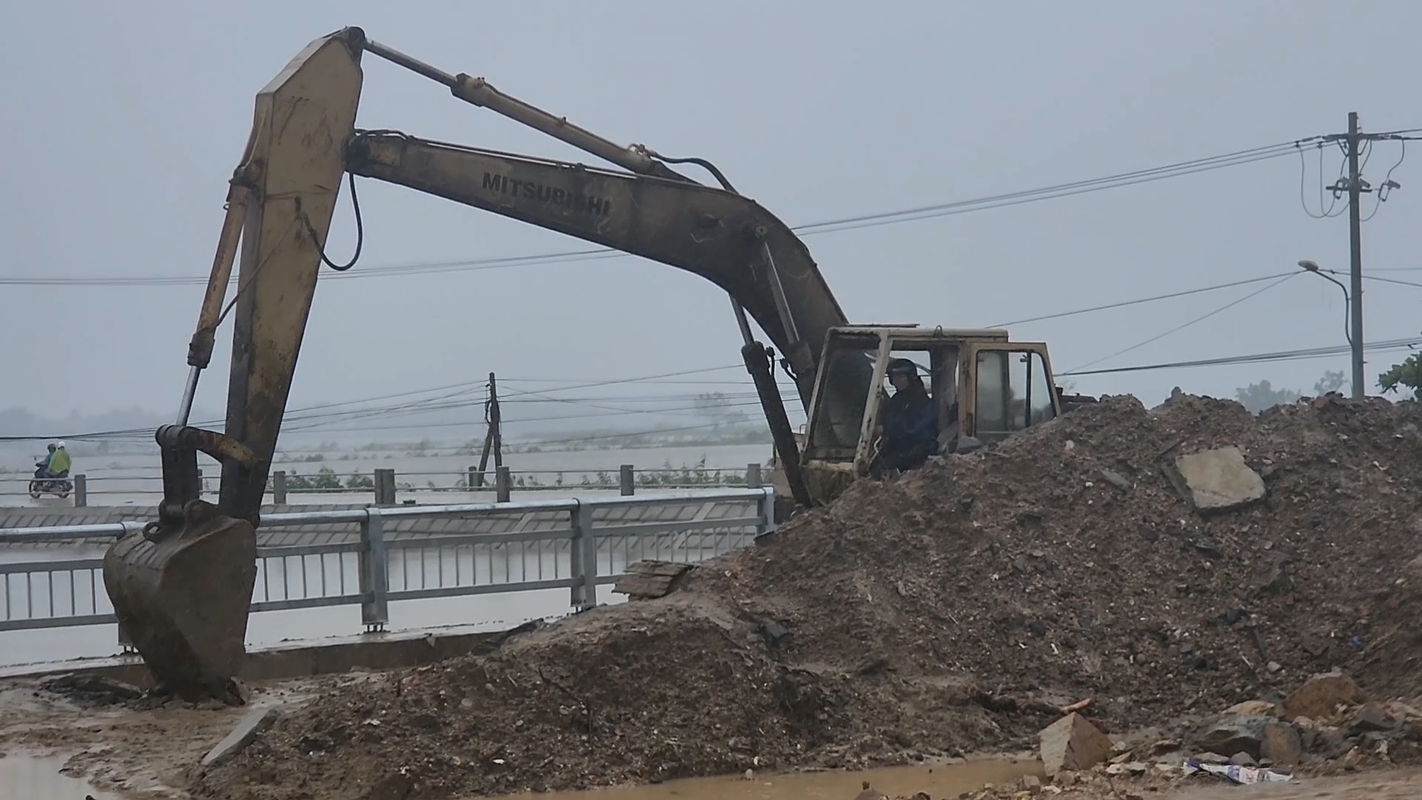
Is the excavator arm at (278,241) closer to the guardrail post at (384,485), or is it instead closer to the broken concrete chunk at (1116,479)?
the broken concrete chunk at (1116,479)

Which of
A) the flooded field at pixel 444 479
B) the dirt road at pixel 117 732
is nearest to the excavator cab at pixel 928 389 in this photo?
the dirt road at pixel 117 732

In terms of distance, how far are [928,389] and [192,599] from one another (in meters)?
5.67

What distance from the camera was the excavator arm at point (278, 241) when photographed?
938 cm

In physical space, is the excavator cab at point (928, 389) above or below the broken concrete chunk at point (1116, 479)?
above

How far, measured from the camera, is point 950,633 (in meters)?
9.41

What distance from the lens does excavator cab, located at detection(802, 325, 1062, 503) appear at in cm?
1153

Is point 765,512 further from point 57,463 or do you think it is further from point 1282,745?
point 57,463

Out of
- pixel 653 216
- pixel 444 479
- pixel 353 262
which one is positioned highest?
pixel 653 216

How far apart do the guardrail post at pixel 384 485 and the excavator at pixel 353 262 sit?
10714 millimetres

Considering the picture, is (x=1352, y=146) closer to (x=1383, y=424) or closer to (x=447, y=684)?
(x=1383, y=424)

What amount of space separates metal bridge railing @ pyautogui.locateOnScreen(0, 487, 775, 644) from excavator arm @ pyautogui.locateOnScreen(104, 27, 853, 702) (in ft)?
5.29

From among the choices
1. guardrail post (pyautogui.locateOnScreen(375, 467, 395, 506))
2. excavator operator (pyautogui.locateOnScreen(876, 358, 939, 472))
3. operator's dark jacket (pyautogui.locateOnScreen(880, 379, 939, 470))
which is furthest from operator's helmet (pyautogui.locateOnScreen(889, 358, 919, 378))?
guardrail post (pyautogui.locateOnScreen(375, 467, 395, 506))

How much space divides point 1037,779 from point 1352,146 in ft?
108

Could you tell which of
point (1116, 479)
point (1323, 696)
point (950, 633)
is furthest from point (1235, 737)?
point (1116, 479)
